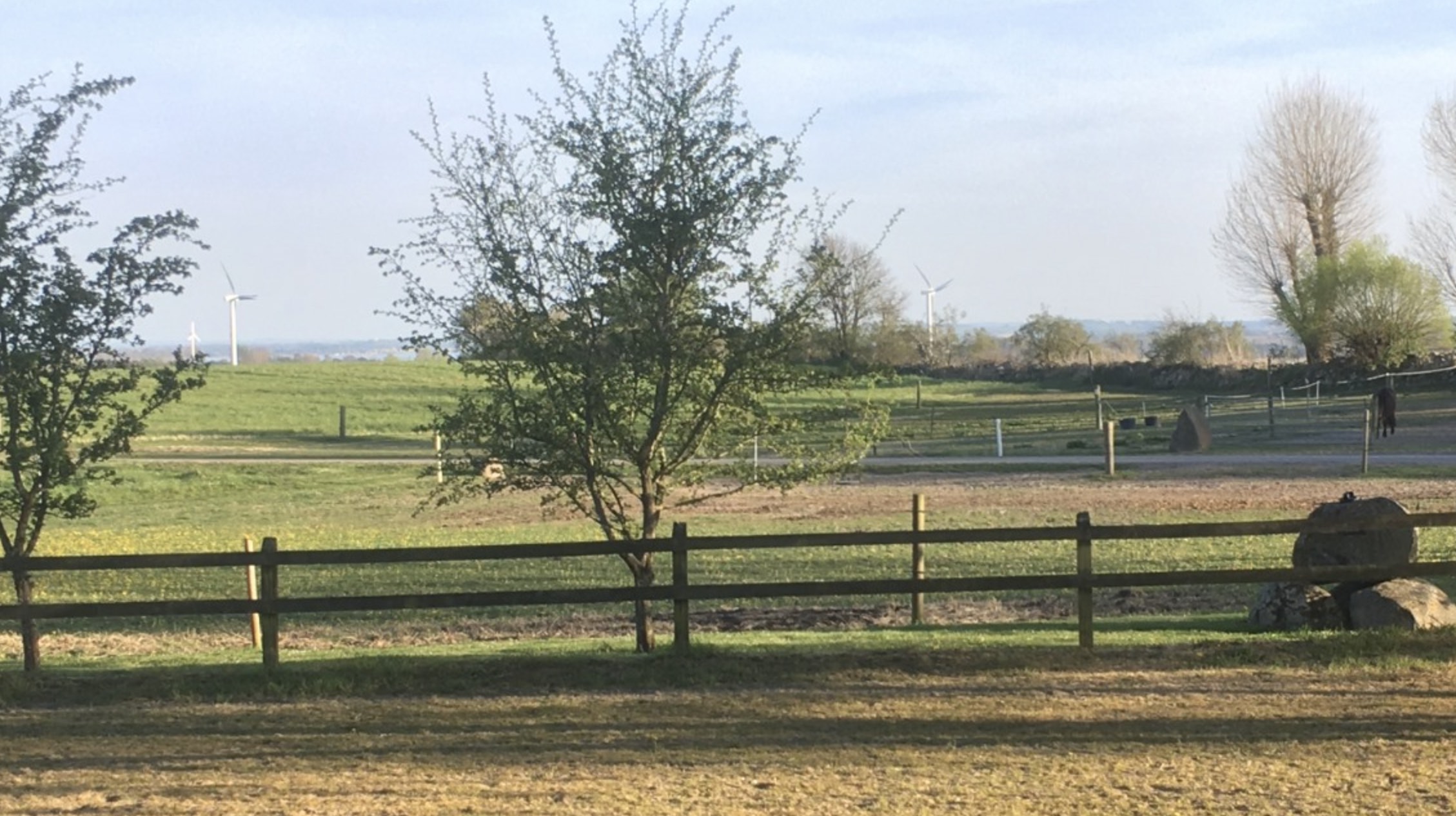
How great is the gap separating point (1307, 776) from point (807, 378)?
5.58 m

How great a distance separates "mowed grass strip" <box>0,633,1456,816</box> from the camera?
7.59 meters

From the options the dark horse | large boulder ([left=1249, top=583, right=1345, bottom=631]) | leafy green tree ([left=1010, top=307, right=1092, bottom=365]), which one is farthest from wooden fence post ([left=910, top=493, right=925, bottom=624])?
leafy green tree ([left=1010, top=307, right=1092, bottom=365])

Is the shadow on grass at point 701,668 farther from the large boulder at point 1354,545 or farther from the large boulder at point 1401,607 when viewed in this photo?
the large boulder at point 1354,545

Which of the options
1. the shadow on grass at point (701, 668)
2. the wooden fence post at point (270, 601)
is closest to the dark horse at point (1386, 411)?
the shadow on grass at point (701, 668)

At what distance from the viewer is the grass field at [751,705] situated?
770 centimetres

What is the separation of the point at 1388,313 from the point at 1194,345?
11.6 meters

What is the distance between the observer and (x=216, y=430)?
60.7m

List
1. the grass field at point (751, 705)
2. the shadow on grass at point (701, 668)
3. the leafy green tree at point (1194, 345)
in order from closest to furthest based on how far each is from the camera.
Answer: the grass field at point (751, 705) → the shadow on grass at point (701, 668) → the leafy green tree at point (1194, 345)

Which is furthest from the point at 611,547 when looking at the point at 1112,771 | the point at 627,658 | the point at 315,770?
the point at 1112,771

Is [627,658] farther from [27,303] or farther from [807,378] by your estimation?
[27,303]

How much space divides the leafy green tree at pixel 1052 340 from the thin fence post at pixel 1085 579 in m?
72.8

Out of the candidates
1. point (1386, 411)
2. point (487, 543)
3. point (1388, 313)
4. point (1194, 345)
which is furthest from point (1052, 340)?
point (487, 543)

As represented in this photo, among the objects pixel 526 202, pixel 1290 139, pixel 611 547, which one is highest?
pixel 1290 139

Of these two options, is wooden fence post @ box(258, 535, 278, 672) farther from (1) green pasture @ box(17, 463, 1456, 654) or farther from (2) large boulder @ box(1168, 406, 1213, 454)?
(2) large boulder @ box(1168, 406, 1213, 454)
